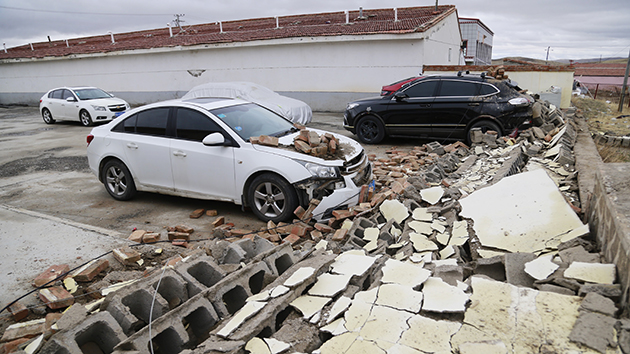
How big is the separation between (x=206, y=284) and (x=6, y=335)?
1.49m

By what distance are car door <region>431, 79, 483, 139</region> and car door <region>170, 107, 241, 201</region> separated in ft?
18.8

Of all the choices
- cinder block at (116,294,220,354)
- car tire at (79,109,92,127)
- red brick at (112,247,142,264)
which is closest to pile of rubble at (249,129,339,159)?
red brick at (112,247,142,264)

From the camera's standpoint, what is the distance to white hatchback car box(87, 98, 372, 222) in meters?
5.16

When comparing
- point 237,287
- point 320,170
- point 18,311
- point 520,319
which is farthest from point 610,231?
point 18,311

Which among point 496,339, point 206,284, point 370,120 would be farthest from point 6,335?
point 370,120

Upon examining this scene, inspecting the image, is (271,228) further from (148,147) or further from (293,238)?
(148,147)

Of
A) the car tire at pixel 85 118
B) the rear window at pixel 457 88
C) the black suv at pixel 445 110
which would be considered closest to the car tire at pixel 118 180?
the black suv at pixel 445 110

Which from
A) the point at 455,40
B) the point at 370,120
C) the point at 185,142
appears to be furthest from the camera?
the point at 455,40

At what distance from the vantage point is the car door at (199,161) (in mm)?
5508

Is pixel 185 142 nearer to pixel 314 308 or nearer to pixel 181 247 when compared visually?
pixel 181 247

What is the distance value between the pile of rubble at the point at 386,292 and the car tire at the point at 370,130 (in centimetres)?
545

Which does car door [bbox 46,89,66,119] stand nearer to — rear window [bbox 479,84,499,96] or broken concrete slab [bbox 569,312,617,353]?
rear window [bbox 479,84,499,96]

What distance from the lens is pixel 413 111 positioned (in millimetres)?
9523

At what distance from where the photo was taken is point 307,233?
16.4ft
